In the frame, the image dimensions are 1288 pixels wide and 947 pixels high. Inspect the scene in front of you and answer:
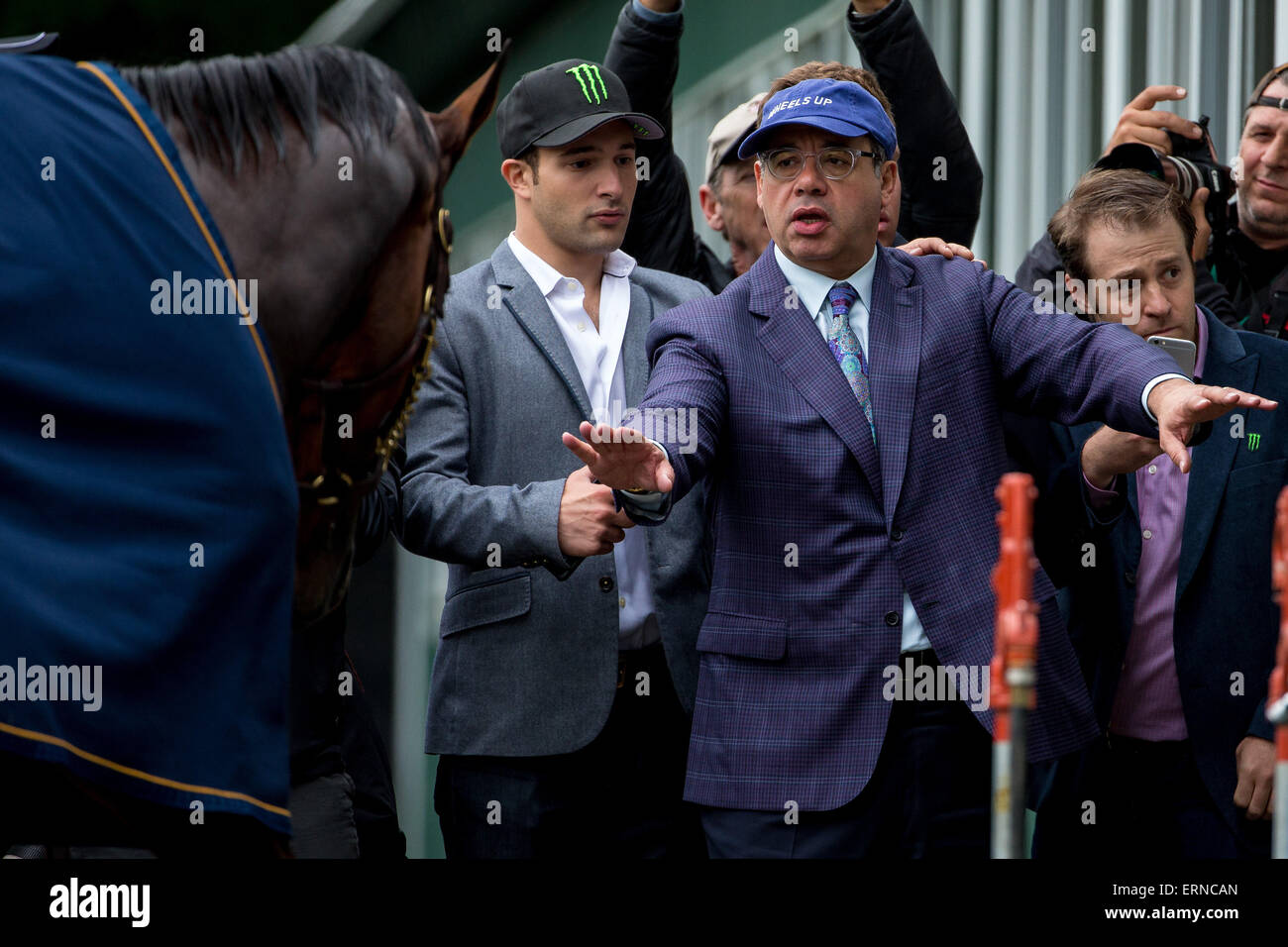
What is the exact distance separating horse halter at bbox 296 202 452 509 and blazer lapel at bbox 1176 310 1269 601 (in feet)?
5.93

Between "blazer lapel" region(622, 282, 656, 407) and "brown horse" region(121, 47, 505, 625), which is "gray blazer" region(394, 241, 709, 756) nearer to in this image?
"blazer lapel" region(622, 282, 656, 407)

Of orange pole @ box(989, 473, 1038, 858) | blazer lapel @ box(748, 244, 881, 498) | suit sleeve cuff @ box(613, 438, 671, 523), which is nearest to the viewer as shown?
orange pole @ box(989, 473, 1038, 858)

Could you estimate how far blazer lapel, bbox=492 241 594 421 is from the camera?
4.11 meters

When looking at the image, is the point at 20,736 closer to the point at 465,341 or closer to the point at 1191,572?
the point at 465,341

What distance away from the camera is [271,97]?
2.87 meters

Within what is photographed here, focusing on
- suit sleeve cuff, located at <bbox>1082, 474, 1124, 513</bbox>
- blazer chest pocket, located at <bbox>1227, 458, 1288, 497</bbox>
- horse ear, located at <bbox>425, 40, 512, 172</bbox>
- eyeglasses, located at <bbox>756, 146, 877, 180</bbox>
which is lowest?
suit sleeve cuff, located at <bbox>1082, 474, 1124, 513</bbox>

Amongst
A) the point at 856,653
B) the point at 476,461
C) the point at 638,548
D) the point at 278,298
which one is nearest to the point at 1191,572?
the point at 856,653

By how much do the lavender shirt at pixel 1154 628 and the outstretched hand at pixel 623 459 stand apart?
3.71 feet

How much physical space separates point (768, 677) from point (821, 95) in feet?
4.21

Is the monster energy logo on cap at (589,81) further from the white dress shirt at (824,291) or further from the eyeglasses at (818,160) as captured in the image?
the white dress shirt at (824,291)

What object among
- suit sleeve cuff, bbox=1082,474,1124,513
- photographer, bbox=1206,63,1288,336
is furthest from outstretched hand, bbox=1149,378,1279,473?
photographer, bbox=1206,63,1288,336
